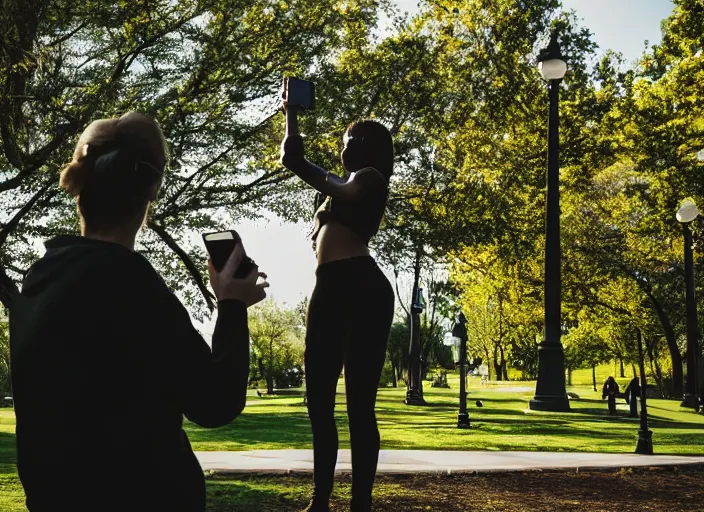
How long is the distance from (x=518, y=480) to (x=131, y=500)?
252 inches

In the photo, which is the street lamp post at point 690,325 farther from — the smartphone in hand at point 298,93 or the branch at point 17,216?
the smartphone in hand at point 298,93

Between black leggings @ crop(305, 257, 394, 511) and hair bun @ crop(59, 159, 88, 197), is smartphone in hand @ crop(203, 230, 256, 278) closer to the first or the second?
hair bun @ crop(59, 159, 88, 197)

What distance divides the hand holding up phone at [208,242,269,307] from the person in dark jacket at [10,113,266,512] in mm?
106

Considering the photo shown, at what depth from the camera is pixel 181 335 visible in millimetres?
1889

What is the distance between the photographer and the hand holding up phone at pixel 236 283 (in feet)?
6.80

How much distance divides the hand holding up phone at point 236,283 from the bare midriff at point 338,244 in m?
1.82

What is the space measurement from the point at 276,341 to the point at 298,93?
65440 millimetres

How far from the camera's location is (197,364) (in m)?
1.90

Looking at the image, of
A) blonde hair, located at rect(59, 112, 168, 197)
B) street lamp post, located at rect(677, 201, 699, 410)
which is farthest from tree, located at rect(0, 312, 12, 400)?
blonde hair, located at rect(59, 112, 168, 197)

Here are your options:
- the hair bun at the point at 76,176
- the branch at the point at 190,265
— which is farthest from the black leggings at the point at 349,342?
the branch at the point at 190,265

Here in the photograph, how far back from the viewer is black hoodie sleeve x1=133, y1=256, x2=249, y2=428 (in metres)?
1.87

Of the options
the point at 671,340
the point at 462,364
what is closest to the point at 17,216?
the point at 462,364

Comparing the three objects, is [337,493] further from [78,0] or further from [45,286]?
[78,0]

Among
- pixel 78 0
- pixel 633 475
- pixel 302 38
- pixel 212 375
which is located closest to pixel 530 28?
pixel 302 38
